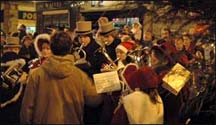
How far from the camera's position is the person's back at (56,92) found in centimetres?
519

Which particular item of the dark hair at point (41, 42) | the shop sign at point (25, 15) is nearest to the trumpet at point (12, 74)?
the dark hair at point (41, 42)

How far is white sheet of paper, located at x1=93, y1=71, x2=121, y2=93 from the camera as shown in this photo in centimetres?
580

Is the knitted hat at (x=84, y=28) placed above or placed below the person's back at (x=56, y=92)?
above

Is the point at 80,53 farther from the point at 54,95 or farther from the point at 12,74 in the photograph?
the point at 54,95

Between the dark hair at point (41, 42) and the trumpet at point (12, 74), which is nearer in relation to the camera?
the dark hair at point (41, 42)

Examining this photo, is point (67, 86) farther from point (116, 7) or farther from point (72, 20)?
point (72, 20)

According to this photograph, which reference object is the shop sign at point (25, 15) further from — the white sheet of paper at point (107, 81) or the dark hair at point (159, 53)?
the dark hair at point (159, 53)

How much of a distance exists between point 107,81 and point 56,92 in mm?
876

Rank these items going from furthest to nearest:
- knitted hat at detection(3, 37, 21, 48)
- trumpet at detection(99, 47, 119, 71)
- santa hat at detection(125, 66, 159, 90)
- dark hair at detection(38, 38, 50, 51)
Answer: knitted hat at detection(3, 37, 21, 48) → dark hair at detection(38, 38, 50, 51) → trumpet at detection(99, 47, 119, 71) → santa hat at detection(125, 66, 159, 90)

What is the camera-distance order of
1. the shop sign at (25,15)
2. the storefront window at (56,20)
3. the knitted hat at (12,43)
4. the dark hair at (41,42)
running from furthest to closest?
the shop sign at (25,15)
the storefront window at (56,20)
the knitted hat at (12,43)
the dark hair at (41,42)

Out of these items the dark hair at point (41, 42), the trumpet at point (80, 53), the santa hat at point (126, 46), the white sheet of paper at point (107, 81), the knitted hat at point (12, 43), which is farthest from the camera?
the knitted hat at point (12, 43)

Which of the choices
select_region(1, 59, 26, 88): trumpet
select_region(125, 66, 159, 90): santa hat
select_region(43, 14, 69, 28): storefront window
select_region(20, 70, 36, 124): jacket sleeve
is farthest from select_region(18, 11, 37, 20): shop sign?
select_region(125, 66, 159, 90): santa hat

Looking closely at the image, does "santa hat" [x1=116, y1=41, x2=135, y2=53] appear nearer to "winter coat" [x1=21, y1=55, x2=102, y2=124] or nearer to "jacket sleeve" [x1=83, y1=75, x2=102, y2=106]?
"jacket sleeve" [x1=83, y1=75, x2=102, y2=106]

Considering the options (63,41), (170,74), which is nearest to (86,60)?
(63,41)
